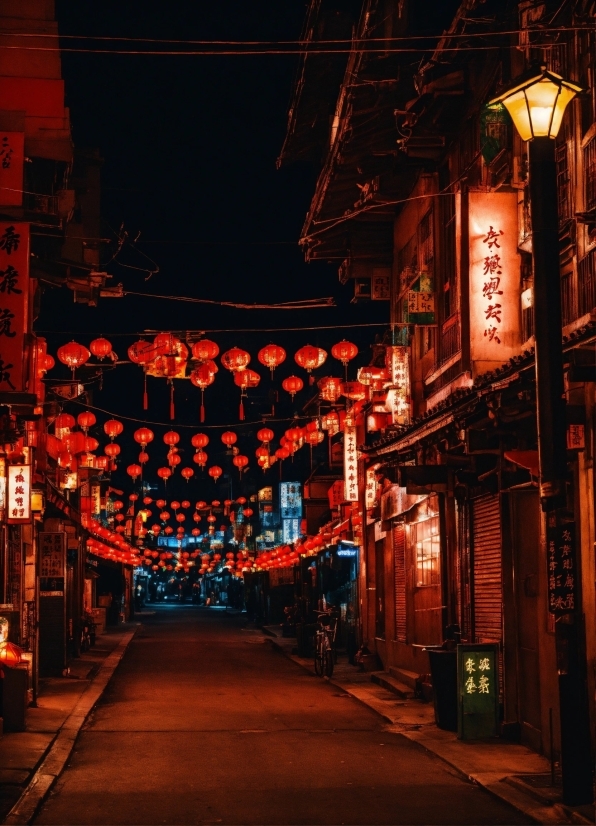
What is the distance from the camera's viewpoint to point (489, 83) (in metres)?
18.8

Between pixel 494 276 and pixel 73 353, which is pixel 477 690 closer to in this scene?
pixel 494 276

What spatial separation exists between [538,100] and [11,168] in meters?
10.1

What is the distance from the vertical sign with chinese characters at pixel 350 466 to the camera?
30.5 metres

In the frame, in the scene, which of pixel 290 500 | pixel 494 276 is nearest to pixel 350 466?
pixel 494 276

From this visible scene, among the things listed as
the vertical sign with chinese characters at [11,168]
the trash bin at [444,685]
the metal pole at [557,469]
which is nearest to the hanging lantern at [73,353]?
the vertical sign with chinese characters at [11,168]

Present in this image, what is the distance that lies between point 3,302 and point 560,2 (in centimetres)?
957

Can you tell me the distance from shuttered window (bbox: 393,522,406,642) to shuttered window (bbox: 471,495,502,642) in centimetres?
728

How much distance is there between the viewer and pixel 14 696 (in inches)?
659

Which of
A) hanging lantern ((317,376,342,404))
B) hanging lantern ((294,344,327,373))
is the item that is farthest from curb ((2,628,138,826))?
hanging lantern ((317,376,342,404))

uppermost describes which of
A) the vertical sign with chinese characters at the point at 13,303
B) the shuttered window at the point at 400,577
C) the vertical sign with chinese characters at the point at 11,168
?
the vertical sign with chinese characters at the point at 11,168

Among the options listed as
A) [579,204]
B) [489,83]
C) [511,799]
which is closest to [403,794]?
[511,799]

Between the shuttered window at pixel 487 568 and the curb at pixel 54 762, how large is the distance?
24.6ft

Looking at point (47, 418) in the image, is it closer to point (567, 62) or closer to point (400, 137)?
point (400, 137)

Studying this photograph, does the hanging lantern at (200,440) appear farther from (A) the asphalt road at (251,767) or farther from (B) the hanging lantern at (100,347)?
(B) the hanging lantern at (100,347)
